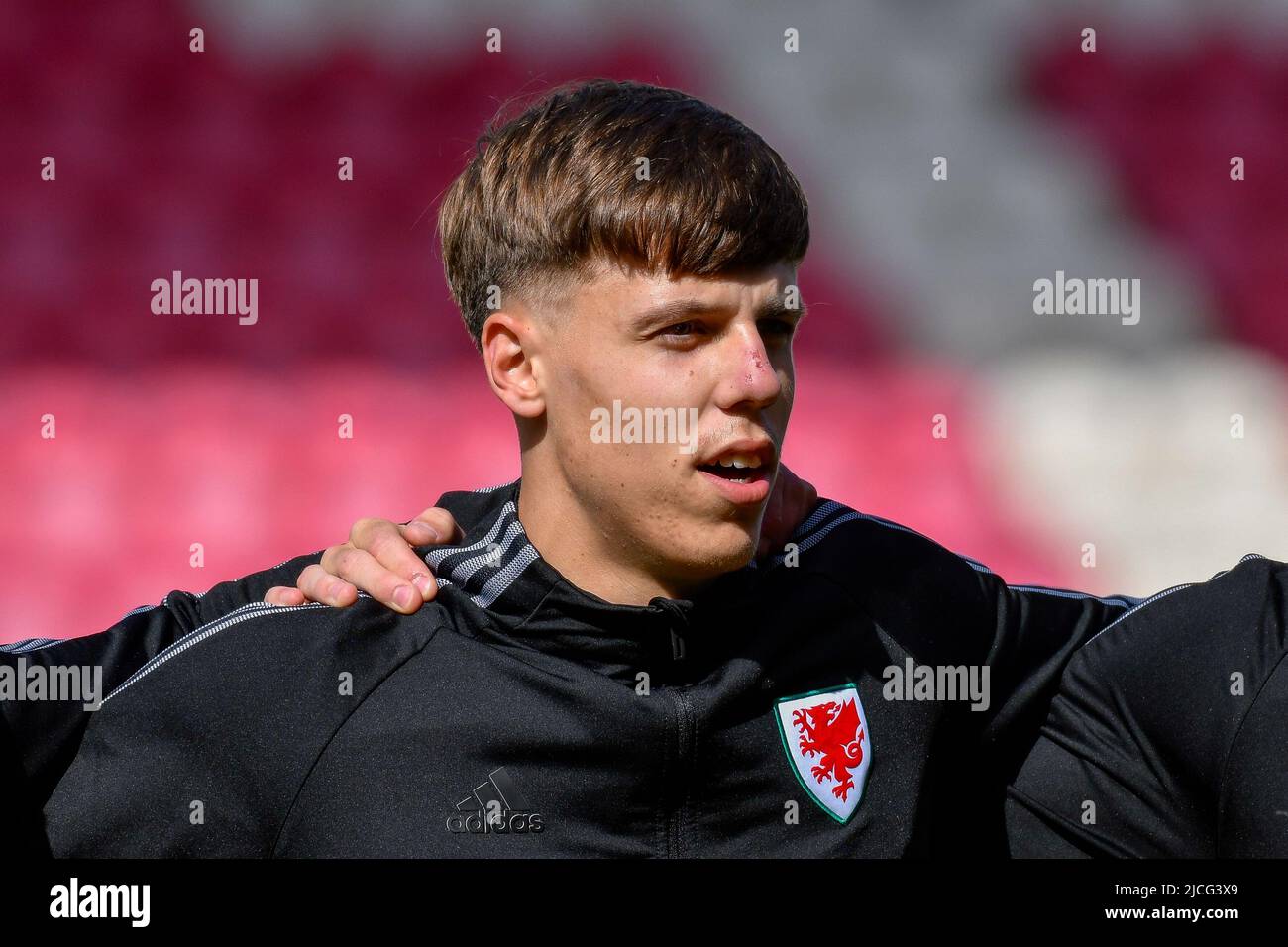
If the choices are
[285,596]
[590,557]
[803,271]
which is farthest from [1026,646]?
[803,271]

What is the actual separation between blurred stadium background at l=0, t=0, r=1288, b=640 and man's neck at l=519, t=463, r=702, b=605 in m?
2.06

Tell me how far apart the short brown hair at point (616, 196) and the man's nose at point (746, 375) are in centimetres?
7

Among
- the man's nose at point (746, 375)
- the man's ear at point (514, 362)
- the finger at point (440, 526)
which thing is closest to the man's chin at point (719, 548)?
the man's nose at point (746, 375)

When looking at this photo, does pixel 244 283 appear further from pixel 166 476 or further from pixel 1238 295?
pixel 1238 295

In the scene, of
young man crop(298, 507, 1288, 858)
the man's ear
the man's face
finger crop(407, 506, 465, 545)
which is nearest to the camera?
young man crop(298, 507, 1288, 858)

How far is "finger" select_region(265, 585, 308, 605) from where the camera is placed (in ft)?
4.54

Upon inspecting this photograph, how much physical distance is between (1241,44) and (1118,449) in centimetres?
127

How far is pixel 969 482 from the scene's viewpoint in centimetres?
362

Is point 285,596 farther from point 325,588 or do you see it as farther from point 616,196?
point 616,196

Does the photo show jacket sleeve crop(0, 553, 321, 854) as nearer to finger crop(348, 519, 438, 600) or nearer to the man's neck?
finger crop(348, 519, 438, 600)

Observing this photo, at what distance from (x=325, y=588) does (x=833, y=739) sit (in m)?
0.55

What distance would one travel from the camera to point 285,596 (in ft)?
4.56

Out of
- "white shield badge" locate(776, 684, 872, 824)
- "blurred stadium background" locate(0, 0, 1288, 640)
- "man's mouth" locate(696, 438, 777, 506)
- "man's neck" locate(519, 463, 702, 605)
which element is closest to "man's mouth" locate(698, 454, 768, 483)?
"man's mouth" locate(696, 438, 777, 506)
